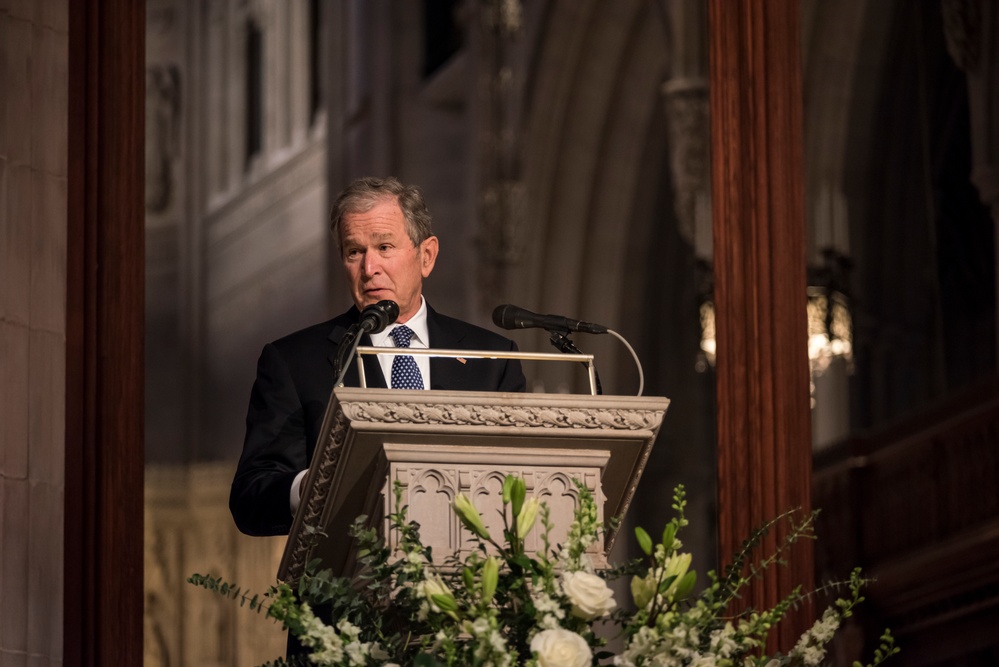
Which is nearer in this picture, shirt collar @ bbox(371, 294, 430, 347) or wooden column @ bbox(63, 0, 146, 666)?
shirt collar @ bbox(371, 294, 430, 347)

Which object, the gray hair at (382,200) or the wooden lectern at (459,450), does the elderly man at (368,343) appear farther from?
the wooden lectern at (459,450)

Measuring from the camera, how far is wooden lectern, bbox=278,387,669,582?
302 centimetres

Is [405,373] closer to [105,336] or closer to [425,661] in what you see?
[425,661]

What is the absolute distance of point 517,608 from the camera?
290 centimetres

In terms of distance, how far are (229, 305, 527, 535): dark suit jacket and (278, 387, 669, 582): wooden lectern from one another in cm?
28

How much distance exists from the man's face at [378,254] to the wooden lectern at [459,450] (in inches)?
22.1

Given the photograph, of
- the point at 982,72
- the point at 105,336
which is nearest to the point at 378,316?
the point at 105,336

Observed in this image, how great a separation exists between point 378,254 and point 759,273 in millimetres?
1254

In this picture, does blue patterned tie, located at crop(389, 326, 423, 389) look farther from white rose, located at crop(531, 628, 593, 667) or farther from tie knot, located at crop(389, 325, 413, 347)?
white rose, located at crop(531, 628, 593, 667)

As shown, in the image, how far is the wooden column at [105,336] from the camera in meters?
4.29

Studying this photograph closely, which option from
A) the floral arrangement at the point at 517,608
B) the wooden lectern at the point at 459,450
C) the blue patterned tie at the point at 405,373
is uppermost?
the blue patterned tie at the point at 405,373

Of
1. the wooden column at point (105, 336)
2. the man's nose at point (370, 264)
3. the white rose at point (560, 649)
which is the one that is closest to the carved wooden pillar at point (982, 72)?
the wooden column at point (105, 336)

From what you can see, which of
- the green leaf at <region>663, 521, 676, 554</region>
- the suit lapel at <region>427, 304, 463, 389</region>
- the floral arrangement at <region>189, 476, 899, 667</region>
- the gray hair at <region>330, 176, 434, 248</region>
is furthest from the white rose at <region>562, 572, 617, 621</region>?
the gray hair at <region>330, 176, 434, 248</region>

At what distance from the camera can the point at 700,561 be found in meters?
14.6
